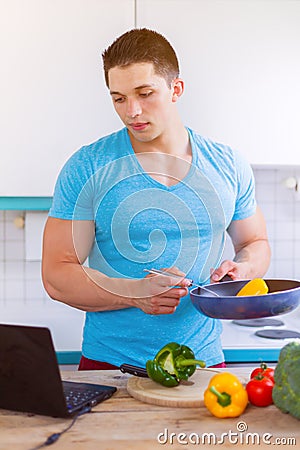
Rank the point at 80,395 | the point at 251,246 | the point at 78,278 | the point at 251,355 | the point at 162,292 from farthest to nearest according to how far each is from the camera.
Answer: the point at 251,355
the point at 251,246
the point at 78,278
the point at 162,292
the point at 80,395

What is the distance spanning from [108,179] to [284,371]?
0.64 m

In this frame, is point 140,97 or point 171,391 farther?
point 140,97

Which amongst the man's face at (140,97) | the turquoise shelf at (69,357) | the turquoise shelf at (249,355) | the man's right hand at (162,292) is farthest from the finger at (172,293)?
the turquoise shelf at (69,357)

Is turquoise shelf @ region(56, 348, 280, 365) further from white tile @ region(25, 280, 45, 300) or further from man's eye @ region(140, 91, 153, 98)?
man's eye @ region(140, 91, 153, 98)

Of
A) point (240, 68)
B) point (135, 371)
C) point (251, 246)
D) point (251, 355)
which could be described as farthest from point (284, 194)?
point (135, 371)

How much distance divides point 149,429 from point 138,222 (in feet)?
1.88

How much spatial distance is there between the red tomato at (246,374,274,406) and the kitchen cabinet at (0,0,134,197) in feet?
4.11

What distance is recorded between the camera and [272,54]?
2338mm

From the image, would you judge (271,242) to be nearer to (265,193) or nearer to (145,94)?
(265,193)

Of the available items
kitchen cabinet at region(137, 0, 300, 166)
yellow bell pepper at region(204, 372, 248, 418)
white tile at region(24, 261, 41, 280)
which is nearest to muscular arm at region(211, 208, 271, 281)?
yellow bell pepper at region(204, 372, 248, 418)

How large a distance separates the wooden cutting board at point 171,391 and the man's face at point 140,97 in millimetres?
582

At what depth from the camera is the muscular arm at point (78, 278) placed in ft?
5.14

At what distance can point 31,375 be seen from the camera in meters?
1.15

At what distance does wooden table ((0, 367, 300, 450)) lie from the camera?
1087 millimetres
